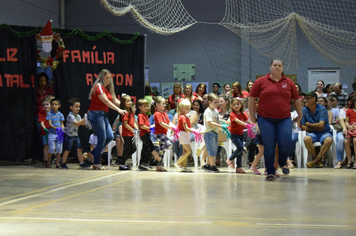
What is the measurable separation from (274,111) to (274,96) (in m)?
0.20

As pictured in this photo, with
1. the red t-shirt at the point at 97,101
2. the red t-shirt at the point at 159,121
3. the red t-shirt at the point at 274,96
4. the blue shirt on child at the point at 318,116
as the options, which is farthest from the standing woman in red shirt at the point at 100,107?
the blue shirt on child at the point at 318,116

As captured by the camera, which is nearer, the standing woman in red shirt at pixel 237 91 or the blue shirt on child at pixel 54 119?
the blue shirt on child at pixel 54 119

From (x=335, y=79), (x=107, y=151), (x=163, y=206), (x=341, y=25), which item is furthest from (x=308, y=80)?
(x=163, y=206)

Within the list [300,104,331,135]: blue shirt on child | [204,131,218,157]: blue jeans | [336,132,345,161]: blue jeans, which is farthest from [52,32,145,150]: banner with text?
[336,132,345,161]: blue jeans

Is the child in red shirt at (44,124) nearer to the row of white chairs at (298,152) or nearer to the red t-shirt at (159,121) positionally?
the row of white chairs at (298,152)

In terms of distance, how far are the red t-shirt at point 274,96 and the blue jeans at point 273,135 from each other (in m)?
0.09

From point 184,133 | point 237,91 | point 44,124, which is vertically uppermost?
point 237,91


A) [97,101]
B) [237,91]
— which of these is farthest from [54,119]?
[237,91]

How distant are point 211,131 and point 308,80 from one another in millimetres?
7520

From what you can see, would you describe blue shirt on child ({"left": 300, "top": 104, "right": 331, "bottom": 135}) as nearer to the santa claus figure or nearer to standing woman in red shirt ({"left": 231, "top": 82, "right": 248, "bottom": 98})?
standing woman in red shirt ({"left": 231, "top": 82, "right": 248, "bottom": 98})

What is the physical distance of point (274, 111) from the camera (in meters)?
6.91

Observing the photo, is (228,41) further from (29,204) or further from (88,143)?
(29,204)

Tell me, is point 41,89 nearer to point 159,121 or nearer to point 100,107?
point 100,107

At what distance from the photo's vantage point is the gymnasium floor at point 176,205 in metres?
3.61
